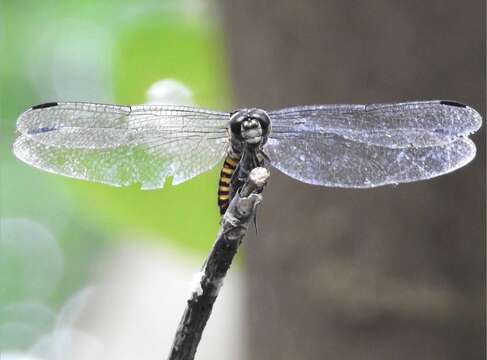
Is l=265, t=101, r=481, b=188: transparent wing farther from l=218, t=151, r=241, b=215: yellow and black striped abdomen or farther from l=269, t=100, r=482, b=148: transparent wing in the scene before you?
l=218, t=151, r=241, b=215: yellow and black striped abdomen

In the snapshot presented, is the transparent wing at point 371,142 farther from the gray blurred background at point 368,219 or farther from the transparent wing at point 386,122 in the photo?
the gray blurred background at point 368,219

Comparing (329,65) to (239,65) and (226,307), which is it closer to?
(239,65)

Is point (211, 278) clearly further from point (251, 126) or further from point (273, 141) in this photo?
point (273, 141)

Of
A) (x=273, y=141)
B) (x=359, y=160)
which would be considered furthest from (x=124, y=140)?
(x=359, y=160)

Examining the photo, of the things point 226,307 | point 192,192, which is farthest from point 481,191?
point 226,307

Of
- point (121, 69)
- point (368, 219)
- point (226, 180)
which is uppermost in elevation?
point (121, 69)
